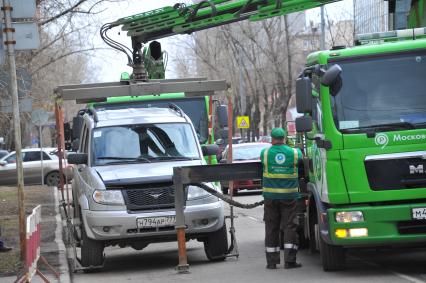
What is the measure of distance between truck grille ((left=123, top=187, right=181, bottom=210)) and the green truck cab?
229cm

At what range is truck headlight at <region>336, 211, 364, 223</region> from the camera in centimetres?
1046

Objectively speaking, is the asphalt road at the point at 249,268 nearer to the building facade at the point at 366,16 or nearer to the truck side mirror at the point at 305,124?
the truck side mirror at the point at 305,124

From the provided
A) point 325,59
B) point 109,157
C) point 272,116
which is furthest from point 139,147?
point 272,116

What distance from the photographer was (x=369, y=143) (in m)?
10.5

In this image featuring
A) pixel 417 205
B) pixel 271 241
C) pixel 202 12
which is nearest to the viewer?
pixel 417 205

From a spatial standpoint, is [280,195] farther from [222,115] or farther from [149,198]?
[222,115]

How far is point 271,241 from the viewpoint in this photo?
1177 cm

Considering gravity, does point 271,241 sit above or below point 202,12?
below

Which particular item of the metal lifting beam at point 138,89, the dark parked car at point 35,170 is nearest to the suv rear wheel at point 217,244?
the metal lifting beam at point 138,89

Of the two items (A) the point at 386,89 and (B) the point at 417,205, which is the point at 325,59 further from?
(B) the point at 417,205

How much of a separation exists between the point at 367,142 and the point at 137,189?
3.43 meters

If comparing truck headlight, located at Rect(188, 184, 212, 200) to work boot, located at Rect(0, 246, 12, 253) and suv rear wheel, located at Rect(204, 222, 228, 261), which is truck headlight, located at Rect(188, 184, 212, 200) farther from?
work boot, located at Rect(0, 246, 12, 253)

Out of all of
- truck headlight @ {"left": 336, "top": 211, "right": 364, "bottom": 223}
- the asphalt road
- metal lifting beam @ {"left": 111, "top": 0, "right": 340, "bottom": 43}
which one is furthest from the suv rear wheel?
metal lifting beam @ {"left": 111, "top": 0, "right": 340, "bottom": 43}

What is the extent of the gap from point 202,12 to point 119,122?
2683mm
